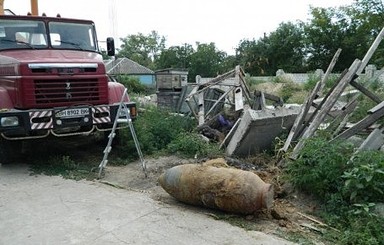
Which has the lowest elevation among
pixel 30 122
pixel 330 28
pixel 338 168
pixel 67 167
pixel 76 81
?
pixel 67 167

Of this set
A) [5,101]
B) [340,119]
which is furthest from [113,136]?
[340,119]

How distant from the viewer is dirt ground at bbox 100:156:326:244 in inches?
168

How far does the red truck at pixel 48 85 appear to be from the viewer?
6.38 metres

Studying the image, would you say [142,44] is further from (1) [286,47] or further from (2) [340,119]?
(2) [340,119]

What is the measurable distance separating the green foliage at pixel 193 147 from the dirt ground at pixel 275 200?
269 millimetres

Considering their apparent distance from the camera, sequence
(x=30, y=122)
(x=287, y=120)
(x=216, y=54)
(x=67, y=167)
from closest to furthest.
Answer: (x=30, y=122) < (x=67, y=167) < (x=287, y=120) < (x=216, y=54)

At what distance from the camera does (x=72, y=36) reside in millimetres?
7797

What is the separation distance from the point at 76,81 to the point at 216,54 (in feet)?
144

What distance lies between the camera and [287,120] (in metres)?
7.79

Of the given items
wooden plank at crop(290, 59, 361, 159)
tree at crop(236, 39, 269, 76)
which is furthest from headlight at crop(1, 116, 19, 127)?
tree at crop(236, 39, 269, 76)

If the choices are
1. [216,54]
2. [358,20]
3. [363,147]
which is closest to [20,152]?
[363,147]

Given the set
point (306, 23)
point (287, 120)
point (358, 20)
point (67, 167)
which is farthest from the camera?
point (306, 23)

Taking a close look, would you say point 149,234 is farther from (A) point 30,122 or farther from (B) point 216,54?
(B) point 216,54

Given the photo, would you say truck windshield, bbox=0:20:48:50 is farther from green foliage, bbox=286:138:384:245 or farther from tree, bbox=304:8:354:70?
tree, bbox=304:8:354:70
